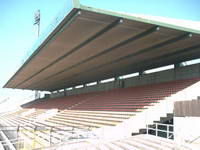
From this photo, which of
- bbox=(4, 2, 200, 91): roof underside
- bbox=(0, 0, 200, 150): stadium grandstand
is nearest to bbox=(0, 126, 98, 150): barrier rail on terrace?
bbox=(0, 0, 200, 150): stadium grandstand

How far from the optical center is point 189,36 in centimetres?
930

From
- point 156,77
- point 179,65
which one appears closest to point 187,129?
point 179,65

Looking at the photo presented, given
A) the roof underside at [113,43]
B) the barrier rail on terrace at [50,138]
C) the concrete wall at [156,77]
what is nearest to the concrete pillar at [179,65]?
the concrete wall at [156,77]

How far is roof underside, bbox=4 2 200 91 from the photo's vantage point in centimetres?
844

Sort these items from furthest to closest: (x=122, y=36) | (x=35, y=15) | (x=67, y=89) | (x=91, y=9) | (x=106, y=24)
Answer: (x=35, y=15) < (x=67, y=89) < (x=122, y=36) < (x=106, y=24) < (x=91, y=9)

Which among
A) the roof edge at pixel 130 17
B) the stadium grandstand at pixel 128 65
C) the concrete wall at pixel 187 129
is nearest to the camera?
the roof edge at pixel 130 17

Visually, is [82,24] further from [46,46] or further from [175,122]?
[175,122]

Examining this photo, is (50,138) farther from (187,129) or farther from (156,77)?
(156,77)

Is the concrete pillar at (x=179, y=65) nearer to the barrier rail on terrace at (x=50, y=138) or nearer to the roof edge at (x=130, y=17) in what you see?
the roof edge at (x=130, y=17)

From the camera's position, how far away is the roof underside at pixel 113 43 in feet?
27.7

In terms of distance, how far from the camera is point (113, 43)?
1096cm

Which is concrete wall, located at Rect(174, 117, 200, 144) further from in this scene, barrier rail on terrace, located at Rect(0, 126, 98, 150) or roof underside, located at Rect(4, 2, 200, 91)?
roof underside, located at Rect(4, 2, 200, 91)

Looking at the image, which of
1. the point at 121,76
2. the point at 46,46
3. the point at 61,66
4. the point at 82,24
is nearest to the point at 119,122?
the point at 82,24

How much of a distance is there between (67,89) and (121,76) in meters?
14.9
